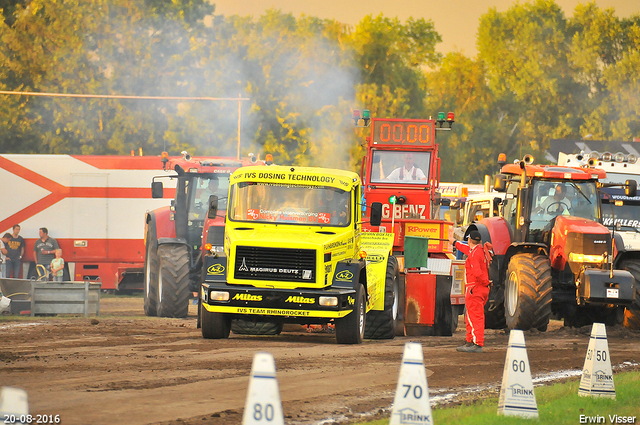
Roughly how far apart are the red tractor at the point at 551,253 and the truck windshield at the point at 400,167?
3.06 meters

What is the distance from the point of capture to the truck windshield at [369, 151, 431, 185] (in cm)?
2181

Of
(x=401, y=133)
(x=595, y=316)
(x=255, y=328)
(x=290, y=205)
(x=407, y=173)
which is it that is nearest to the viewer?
(x=290, y=205)

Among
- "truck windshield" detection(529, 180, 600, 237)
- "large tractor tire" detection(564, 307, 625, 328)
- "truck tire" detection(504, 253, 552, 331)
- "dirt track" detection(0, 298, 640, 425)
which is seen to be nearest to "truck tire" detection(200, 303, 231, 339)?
"dirt track" detection(0, 298, 640, 425)

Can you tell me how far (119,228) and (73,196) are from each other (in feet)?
5.11

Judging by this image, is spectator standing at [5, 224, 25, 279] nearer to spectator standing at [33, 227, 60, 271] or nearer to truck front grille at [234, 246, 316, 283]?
spectator standing at [33, 227, 60, 271]

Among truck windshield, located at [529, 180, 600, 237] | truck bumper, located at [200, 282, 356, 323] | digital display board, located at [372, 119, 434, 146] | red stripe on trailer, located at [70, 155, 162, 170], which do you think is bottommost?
truck bumper, located at [200, 282, 356, 323]

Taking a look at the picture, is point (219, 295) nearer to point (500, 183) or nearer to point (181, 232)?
point (500, 183)

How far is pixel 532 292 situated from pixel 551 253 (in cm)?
125

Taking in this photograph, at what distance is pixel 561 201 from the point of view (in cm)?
1780

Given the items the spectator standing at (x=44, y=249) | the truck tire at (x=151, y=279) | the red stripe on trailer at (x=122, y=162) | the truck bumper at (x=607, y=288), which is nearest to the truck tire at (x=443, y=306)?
the truck bumper at (x=607, y=288)

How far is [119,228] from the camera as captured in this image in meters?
27.9

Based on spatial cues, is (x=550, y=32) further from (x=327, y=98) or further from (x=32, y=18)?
(x=32, y=18)

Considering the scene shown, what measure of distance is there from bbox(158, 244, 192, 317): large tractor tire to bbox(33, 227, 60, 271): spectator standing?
8.71 metres

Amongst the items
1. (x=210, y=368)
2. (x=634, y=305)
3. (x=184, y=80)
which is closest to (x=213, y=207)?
(x=210, y=368)
